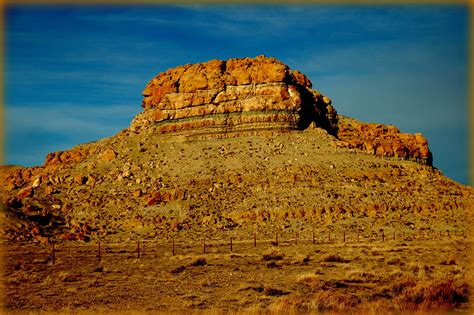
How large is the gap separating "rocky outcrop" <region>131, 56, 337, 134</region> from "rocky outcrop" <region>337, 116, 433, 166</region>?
6638 millimetres

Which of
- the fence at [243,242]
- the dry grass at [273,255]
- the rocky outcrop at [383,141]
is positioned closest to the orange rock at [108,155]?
the fence at [243,242]

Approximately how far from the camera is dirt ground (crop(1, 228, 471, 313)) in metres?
16.5

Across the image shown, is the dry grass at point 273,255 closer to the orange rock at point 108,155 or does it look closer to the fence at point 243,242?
the fence at point 243,242

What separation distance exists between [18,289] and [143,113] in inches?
2320

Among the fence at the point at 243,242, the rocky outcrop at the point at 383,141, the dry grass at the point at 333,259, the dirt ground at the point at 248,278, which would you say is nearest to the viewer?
the dirt ground at the point at 248,278

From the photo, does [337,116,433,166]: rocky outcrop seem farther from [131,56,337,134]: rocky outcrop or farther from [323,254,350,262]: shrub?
[323,254,350,262]: shrub

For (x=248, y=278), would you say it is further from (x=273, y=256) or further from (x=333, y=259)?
(x=333, y=259)

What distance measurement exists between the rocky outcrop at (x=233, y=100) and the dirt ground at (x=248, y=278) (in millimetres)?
31750

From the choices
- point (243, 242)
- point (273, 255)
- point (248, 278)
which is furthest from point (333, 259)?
point (243, 242)

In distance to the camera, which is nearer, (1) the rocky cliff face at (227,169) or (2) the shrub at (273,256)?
(2) the shrub at (273,256)

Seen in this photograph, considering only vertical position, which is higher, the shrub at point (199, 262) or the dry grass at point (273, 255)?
the dry grass at point (273, 255)

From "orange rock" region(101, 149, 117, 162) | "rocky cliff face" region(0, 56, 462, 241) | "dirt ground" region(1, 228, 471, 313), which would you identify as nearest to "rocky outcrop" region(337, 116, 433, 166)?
"rocky cliff face" region(0, 56, 462, 241)

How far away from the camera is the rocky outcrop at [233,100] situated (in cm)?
6719

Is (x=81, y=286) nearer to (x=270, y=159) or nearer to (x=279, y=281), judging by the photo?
(x=279, y=281)
